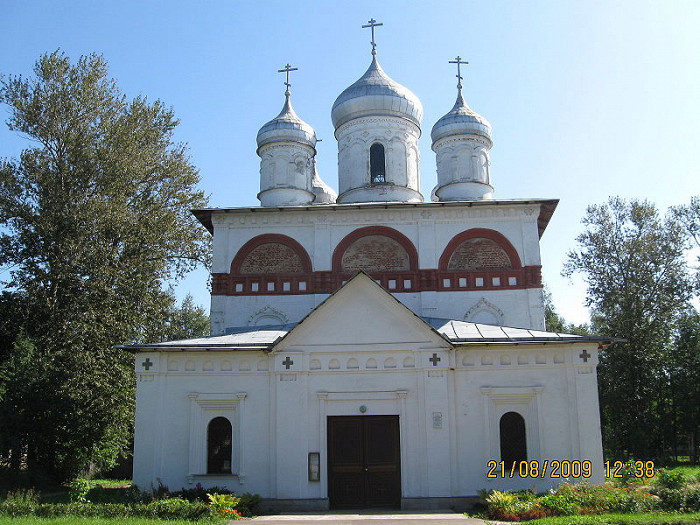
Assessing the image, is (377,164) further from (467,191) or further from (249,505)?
(249,505)

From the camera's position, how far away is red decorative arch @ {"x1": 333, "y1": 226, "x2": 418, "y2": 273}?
18.3 m

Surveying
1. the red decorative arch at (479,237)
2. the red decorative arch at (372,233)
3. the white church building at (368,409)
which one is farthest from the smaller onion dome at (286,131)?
the white church building at (368,409)

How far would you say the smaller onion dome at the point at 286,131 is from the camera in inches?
837

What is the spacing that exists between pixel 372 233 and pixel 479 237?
9.60 ft

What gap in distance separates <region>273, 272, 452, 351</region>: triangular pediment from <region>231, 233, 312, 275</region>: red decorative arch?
13.8 ft

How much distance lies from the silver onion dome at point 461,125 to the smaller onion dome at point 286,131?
4.03m

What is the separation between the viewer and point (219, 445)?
46.5ft

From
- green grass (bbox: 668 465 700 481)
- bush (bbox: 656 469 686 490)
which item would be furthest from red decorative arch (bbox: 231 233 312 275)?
green grass (bbox: 668 465 700 481)

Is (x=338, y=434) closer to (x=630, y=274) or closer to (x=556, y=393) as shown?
(x=556, y=393)

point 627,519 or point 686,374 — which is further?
point 686,374

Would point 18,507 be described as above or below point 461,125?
below

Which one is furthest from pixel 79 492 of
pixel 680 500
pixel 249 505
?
pixel 680 500

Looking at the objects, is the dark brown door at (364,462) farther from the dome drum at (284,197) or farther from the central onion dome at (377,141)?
the dome drum at (284,197)

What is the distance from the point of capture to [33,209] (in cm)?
2031
